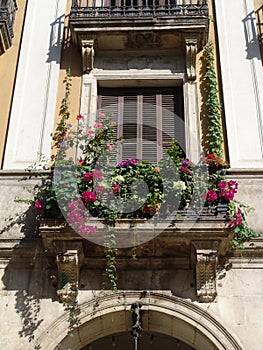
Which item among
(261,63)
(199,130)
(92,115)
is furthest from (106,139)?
(261,63)

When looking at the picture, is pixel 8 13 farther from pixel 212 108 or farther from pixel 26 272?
pixel 26 272

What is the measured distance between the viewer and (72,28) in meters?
11.0

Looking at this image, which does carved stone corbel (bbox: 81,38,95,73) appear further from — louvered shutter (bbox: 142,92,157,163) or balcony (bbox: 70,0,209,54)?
louvered shutter (bbox: 142,92,157,163)

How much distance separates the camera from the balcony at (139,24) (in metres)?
10.9

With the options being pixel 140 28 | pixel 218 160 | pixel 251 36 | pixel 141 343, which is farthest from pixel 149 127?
pixel 141 343

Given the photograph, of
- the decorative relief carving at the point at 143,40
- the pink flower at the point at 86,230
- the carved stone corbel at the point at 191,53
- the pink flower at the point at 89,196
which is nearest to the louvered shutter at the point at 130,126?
the decorative relief carving at the point at 143,40

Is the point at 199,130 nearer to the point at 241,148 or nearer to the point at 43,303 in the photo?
the point at 241,148

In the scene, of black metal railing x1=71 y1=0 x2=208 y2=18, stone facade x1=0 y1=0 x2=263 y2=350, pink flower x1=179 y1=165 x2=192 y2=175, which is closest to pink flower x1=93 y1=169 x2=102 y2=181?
stone facade x1=0 y1=0 x2=263 y2=350

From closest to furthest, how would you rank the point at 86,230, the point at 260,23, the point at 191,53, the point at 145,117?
the point at 86,230
the point at 145,117
the point at 191,53
the point at 260,23

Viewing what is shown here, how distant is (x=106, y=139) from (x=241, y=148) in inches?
89.8

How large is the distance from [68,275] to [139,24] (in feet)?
16.5

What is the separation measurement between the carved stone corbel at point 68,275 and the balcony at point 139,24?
15.0ft

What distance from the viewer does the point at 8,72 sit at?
437 inches

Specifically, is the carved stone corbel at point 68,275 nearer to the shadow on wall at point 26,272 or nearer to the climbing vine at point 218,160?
the shadow on wall at point 26,272
